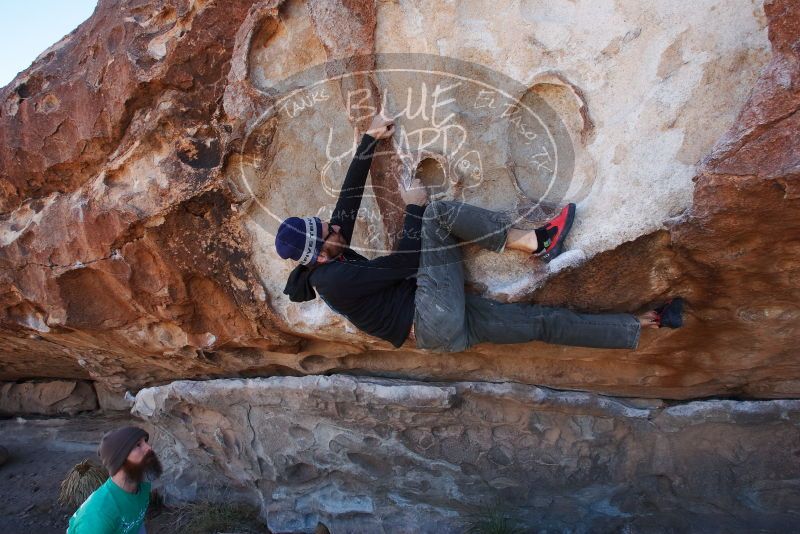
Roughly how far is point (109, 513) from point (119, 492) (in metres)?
0.09

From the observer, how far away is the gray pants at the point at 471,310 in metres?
2.39

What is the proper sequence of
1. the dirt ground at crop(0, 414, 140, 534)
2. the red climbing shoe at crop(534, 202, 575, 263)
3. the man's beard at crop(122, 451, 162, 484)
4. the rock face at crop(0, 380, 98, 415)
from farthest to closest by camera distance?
the rock face at crop(0, 380, 98, 415), the dirt ground at crop(0, 414, 140, 534), the man's beard at crop(122, 451, 162, 484), the red climbing shoe at crop(534, 202, 575, 263)

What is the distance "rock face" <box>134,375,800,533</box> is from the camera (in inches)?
109

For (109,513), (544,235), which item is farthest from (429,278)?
(109,513)

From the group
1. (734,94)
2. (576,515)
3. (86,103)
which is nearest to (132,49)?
(86,103)

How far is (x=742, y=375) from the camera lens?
275cm

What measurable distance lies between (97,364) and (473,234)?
315 cm

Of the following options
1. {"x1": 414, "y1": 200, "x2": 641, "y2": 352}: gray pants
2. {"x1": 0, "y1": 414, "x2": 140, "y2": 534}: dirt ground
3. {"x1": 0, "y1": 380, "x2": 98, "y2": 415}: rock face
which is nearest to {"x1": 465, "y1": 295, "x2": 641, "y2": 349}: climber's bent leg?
{"x1": 414, "y1": 200, "x2": 641, "y2": 352}: gray pants

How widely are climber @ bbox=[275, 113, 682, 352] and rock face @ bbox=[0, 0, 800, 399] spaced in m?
0.10

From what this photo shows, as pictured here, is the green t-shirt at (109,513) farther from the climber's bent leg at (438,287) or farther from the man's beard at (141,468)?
the climber's bent leg at (438,287)

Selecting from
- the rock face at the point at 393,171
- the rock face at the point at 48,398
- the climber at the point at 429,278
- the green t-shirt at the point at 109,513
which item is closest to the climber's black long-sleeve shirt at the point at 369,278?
the climber at the point at 429,278

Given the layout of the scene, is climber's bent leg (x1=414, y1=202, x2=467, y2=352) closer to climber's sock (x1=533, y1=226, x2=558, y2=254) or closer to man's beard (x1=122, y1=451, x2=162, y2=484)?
climber's sock (x1=533, y1=226, x2=558, y2=254)

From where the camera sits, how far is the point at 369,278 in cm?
240

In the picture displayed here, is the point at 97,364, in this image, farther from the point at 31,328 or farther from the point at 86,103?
the point at 86,103
